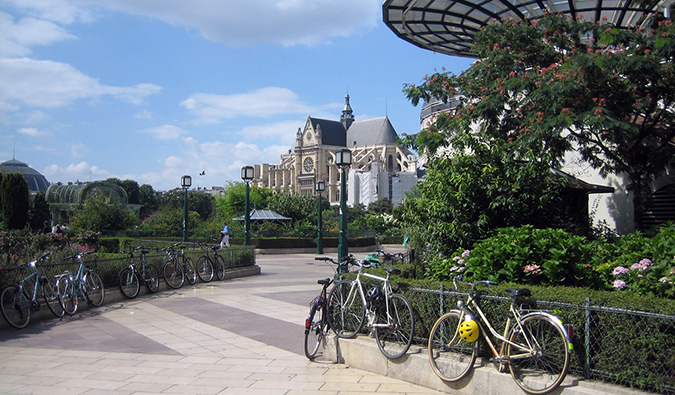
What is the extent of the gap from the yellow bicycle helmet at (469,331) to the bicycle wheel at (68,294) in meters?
7.48

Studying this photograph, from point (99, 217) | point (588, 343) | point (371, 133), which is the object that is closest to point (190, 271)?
point (588, 343)

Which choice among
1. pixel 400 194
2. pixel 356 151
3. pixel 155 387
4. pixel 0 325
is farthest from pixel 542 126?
pixel 356 151

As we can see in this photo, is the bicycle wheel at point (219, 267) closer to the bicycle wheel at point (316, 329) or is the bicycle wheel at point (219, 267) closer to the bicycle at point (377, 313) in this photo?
the bicycle wheel at point (316, 329)

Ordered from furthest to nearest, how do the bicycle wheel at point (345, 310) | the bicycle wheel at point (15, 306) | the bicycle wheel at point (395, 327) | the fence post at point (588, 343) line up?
the bicycle wheel at point (15, 306), the bicycle wheel at point (345, 310), the bicycle wheel at point (395, 327), the fence post at point (588, 343)

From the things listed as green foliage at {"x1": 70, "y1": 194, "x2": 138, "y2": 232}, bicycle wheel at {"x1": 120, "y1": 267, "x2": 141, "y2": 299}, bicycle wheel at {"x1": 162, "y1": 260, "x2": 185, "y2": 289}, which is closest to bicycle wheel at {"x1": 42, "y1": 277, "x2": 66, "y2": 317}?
bicycle wheel at {"x1": 120, "y1": 267, "x2": 141, "y2": 299}

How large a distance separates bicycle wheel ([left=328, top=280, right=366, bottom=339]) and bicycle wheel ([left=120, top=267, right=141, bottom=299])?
644 centimetres

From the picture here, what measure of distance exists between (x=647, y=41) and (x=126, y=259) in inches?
493

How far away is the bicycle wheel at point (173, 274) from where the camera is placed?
1284cm

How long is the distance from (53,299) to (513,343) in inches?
318

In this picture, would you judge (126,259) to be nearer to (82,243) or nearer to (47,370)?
(47,370)

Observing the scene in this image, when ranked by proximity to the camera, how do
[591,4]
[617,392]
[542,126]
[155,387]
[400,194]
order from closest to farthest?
[617,392], [155,387], [542,126], [591,4], [400,194]

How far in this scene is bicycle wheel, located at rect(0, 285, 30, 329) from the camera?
8164mm

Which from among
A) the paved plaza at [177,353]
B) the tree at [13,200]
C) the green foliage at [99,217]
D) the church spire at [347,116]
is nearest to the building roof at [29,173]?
the church spire at [347,116]

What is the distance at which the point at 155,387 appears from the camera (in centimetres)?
534
